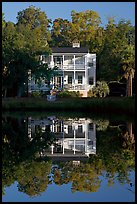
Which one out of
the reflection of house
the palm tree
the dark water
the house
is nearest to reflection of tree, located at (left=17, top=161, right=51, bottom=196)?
the dark water

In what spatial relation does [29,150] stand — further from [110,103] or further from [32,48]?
[32,48]

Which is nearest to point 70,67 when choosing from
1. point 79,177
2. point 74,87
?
point 74,87

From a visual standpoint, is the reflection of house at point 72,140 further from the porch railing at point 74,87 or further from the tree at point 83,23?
the tree at point 83,23

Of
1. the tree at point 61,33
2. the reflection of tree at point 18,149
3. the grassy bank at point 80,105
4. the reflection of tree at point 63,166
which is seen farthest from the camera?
the tree at point 61,33

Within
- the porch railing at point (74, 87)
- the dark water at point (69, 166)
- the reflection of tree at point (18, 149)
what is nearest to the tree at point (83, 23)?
the porch railing at point (74, 87)

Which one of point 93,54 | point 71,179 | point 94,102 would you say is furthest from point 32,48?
point 71,179

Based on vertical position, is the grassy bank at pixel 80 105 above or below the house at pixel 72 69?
below
